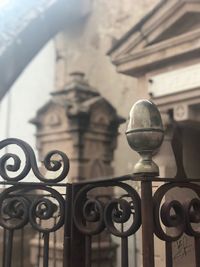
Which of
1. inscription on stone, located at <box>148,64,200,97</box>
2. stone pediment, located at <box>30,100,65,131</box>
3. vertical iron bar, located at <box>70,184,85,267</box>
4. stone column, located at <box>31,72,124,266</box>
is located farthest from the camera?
stone pediment, located at <box>30,100,65,131</box>

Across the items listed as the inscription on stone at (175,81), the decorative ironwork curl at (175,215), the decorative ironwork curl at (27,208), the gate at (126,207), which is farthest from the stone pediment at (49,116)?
the decorative ironwork curl at (175,215)

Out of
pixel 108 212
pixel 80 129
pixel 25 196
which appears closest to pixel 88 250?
pixel 108 212

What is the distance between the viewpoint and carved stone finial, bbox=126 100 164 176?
71.9 inches

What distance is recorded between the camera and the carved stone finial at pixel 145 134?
5.99ft

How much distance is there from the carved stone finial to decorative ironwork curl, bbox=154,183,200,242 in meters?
0.13

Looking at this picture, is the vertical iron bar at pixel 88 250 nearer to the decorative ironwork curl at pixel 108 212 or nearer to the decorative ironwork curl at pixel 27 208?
the decorative ironwork curl at pixel 108 212

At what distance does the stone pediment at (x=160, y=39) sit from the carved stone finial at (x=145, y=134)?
99.8 inches

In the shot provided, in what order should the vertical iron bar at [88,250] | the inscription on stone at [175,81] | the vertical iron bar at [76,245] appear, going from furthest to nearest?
the inscription on stone at [175,81], the vertical iron bar at [76,245], the vertical iron bar at [88,250]

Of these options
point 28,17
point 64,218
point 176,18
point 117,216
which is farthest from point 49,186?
point 28,17

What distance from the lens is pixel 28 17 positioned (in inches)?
365

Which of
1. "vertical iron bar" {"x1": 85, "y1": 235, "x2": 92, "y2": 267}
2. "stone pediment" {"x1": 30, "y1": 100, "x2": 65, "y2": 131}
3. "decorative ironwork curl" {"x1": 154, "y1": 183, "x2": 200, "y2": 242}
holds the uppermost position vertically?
"stone pediment" {"x1": 30, "y1": 100, "x2": 65, "y2": 131}

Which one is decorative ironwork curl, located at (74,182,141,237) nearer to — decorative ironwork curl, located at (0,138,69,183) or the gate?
the gate

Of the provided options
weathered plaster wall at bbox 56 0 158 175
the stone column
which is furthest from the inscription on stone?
weathered plaster wall at bbox 56 0 158 175

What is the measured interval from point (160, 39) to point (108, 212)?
9.98 ft
